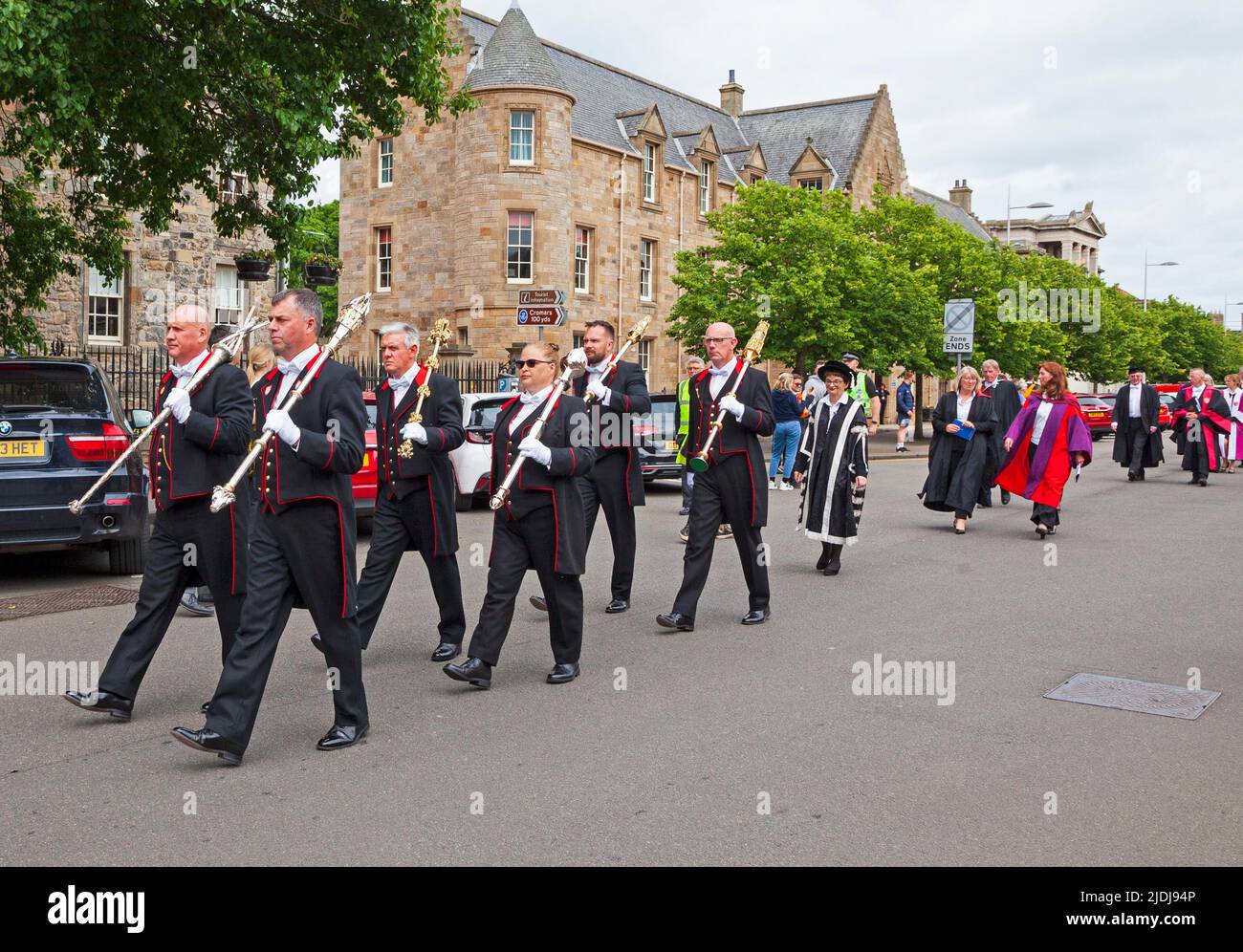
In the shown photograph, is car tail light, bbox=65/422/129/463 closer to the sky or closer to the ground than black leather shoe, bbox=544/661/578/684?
closer to the sky

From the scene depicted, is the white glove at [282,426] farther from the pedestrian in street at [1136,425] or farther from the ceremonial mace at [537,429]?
the pedestrian in street at [1136,425]

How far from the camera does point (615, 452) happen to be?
351 inches

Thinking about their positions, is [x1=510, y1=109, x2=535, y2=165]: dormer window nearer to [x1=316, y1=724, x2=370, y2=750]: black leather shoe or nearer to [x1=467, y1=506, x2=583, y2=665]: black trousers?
[x1=467, y1=506, x2=583, y2=665]: black trousers

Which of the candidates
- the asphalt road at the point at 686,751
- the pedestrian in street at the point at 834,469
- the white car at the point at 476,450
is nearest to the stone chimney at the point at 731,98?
the white car at the point at 476,450

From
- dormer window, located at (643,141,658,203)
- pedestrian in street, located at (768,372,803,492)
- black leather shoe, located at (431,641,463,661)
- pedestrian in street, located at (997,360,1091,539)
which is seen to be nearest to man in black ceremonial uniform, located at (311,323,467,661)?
black leather shoe, located at (431,641,463,661)

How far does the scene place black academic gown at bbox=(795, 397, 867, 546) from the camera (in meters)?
10.8

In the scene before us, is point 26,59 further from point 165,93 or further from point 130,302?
point 130,302

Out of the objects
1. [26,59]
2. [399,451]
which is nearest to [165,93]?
[26,59]

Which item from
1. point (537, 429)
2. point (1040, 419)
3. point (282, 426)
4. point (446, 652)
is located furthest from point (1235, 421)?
point (282, 426)

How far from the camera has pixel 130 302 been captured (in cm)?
2734

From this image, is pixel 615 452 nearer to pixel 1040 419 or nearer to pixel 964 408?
pixel 964 408

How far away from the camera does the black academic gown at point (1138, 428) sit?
22.8 m

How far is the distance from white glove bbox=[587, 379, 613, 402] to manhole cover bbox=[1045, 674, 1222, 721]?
3446 mm
